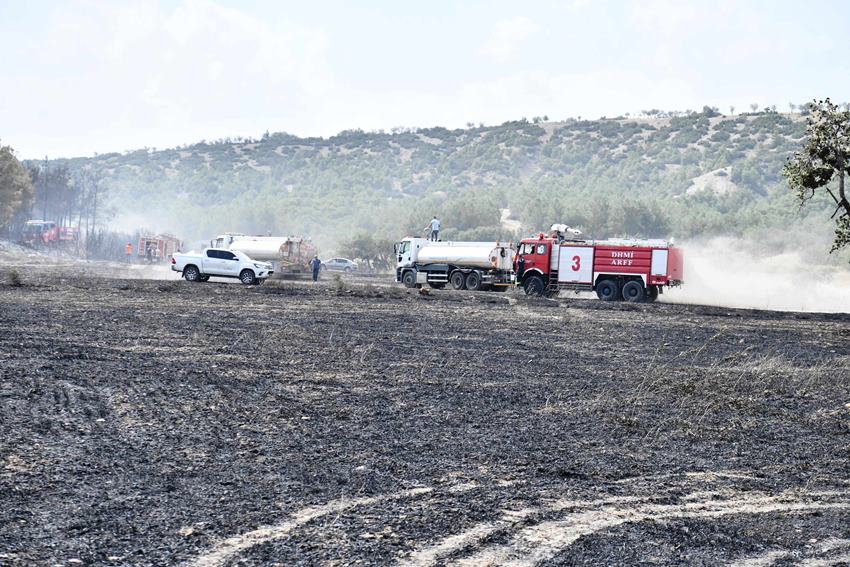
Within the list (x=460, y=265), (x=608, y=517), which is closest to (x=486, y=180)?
(x=460, y=265)

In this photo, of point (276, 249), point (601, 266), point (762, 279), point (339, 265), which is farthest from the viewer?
point (339, 265)

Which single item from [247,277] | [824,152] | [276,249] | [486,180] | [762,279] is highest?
[486,180]

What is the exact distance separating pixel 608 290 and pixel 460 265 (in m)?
7.84

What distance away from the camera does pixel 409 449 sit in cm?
1124

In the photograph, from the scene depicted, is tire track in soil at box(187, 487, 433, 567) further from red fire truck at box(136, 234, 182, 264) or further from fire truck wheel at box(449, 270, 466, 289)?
red fire truck at box(136, 234, 182, 264)

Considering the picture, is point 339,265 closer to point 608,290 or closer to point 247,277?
point 247,277

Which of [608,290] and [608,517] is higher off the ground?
[608,290]

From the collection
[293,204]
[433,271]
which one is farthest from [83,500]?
[293,204]

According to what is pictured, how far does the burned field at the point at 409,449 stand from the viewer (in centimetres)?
766

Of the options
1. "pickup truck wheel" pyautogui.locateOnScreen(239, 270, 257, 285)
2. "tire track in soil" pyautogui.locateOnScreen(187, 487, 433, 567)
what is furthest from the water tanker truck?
"tire track in soil" pyautogui.locateOnScreen(187, 487, 433, 567)

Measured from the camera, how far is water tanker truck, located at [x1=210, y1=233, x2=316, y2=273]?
198 feet

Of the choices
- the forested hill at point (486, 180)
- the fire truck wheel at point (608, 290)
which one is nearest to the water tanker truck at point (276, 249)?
the fire truck wheel at point (608, 290)

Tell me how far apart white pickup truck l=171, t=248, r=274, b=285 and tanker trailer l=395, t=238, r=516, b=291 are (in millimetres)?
7373

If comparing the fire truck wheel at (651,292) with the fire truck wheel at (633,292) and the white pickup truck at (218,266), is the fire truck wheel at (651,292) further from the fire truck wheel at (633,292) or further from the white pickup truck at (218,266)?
the white pickup truck at (218,266)
